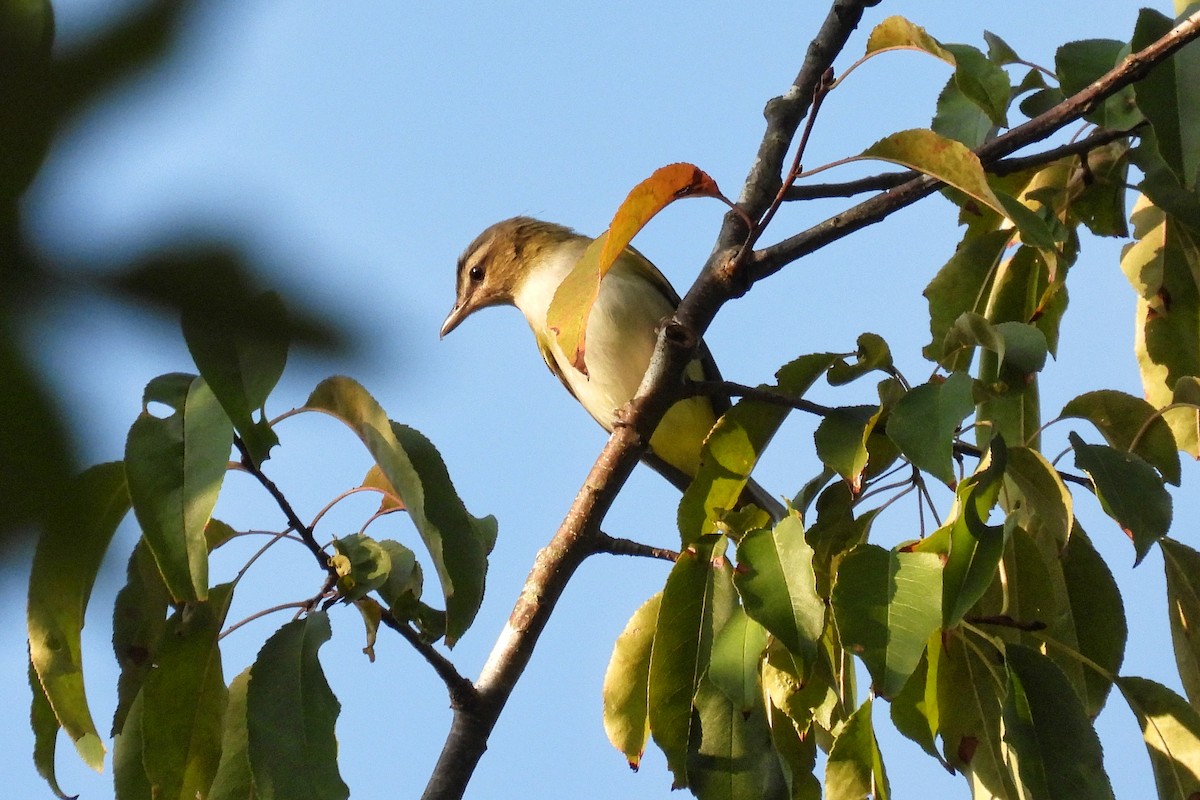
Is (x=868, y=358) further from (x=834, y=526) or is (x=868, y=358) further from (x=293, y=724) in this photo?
(x=293, y=724)

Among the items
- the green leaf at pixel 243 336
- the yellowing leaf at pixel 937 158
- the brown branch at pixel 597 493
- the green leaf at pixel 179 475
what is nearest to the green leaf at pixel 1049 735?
the yellowing leaf at pixel 937 158

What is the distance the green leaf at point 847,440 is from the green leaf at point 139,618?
1.36 metres

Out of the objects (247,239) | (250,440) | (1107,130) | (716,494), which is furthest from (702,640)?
(247,239)

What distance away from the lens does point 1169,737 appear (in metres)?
2.63

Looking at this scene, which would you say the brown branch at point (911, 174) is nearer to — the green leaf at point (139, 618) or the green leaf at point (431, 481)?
the green leaf at point (431, 481)

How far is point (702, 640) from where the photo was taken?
2527 millimetres

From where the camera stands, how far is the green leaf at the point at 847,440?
2.52 m

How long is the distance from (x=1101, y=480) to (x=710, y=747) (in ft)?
3.11

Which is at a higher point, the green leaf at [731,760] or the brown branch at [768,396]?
the brown branch at [768,396]

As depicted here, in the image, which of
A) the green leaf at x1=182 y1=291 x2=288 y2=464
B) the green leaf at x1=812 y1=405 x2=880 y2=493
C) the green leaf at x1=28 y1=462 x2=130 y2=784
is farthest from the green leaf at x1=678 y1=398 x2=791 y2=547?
the green leaf at x1=182 y1=291 x2=288 y2=464

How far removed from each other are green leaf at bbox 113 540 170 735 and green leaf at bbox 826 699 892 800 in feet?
4.43

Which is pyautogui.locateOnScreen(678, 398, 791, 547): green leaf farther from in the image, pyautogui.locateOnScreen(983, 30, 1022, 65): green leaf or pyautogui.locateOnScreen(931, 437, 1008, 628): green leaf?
pyautogui.locateOnScreen(983, 30, 1022, 65): green leaf

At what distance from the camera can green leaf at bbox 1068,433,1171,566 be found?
8.11 feet

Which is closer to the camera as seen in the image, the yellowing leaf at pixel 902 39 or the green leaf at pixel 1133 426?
the yellowing leaf at pixel 902 39
